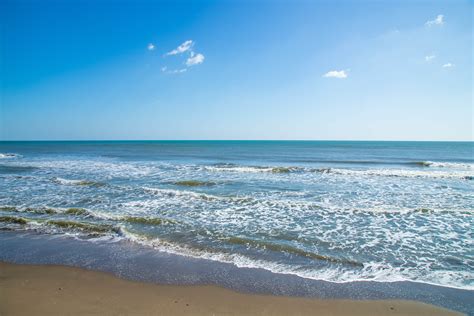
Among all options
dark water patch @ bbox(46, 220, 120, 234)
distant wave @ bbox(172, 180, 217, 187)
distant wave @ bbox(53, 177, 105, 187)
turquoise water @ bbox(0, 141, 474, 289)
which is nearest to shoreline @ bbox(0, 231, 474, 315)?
turquoise water @ bbox(0, 141, 474, 289)

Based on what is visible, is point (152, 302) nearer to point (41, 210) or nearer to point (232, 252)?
point (232, 252)

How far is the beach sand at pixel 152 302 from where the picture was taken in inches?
173

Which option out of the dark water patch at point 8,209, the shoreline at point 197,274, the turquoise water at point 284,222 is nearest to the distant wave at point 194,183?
the turquoise water at point 284,222

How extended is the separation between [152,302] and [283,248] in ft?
12.4

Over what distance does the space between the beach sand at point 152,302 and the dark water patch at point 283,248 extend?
1635mm

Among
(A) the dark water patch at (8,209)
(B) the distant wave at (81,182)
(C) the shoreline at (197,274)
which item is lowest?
(C) the shoreline at (197,274)

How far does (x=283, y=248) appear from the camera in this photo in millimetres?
7098

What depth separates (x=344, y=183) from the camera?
17609 mm

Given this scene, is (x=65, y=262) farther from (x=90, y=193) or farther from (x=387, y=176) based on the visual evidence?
(x=387, y=176)

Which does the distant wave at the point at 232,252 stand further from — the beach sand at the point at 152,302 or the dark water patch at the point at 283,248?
the beach sand at the point at 152,302

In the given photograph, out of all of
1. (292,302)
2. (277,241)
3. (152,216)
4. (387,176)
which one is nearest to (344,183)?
(387,176)

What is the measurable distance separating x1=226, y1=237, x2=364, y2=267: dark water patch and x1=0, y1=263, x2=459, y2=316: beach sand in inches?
64.4

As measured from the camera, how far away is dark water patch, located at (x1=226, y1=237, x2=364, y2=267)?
635 centimetres

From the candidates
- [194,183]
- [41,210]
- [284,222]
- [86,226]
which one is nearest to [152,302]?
[86,226]
